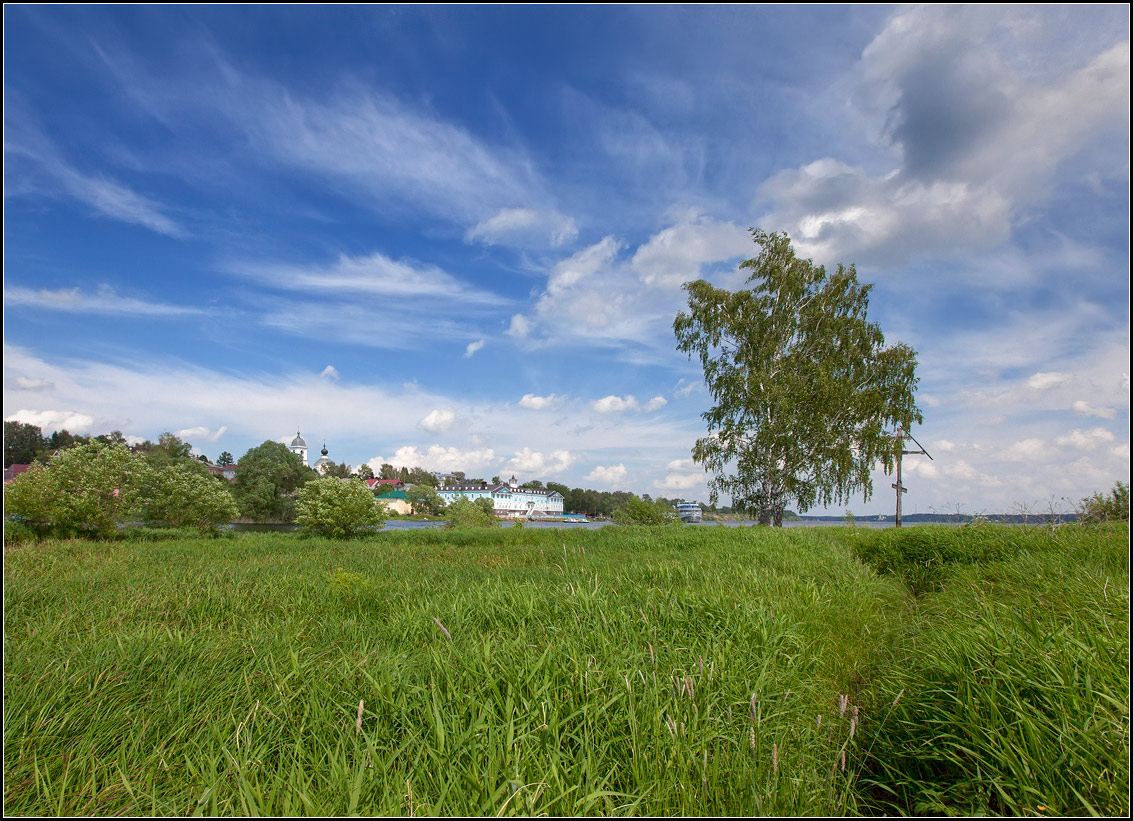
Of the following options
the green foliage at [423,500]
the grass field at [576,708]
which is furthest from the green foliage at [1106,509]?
the green foliage at [423,500]

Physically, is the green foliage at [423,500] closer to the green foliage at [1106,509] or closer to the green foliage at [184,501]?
Result: the green foliage at [184,501]

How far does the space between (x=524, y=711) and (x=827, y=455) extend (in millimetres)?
24293

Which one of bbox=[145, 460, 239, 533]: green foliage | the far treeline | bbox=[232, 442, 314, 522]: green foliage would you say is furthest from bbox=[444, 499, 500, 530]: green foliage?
bbox=[232, 442, 314, 522]: green foliage

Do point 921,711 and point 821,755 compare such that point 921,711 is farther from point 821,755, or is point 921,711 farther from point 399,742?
point 399,742

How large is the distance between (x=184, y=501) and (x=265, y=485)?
105 ft

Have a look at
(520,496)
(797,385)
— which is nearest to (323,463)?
(520,496)

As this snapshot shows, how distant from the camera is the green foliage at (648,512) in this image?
30533mm

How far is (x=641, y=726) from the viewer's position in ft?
10.3

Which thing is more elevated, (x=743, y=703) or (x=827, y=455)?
(x=827, y=455)

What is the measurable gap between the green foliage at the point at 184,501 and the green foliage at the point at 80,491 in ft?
6.33

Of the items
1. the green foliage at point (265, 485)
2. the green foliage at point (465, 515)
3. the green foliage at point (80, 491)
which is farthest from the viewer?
the green foliage at point (265, 485)

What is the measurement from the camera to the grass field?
2.61m

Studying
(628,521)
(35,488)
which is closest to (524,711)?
(35,488)

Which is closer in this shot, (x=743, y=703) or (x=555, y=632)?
(x=743, y=703)
